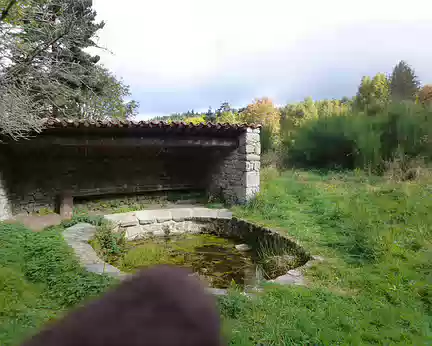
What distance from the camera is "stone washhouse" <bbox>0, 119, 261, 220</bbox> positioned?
7031mm

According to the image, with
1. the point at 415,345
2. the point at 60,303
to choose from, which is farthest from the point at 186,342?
the point at 60,303

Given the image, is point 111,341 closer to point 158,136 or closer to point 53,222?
point 53,222

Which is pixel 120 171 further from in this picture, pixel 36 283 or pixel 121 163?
pixel 36 283

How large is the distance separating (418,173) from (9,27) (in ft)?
31.0

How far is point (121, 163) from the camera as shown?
8.82m

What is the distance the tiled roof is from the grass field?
209 cm

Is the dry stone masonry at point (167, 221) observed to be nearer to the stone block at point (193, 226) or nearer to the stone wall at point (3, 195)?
the stone block at point (193, 226)

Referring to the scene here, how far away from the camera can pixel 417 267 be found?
4133 mm

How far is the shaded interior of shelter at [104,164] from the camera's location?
7234mm

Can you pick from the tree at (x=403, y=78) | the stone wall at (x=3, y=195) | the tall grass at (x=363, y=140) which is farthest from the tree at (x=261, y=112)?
the stone wall at (x=3, y=195)

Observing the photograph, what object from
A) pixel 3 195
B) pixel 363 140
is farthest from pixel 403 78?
pixel 3 195

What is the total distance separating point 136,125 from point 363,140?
795 centimetres

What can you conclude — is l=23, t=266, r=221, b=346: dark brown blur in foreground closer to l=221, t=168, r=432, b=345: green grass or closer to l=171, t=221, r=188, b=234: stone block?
→ l=221, t=168, r=432, b=345: green grass

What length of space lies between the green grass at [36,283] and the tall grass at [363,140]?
361 inches
